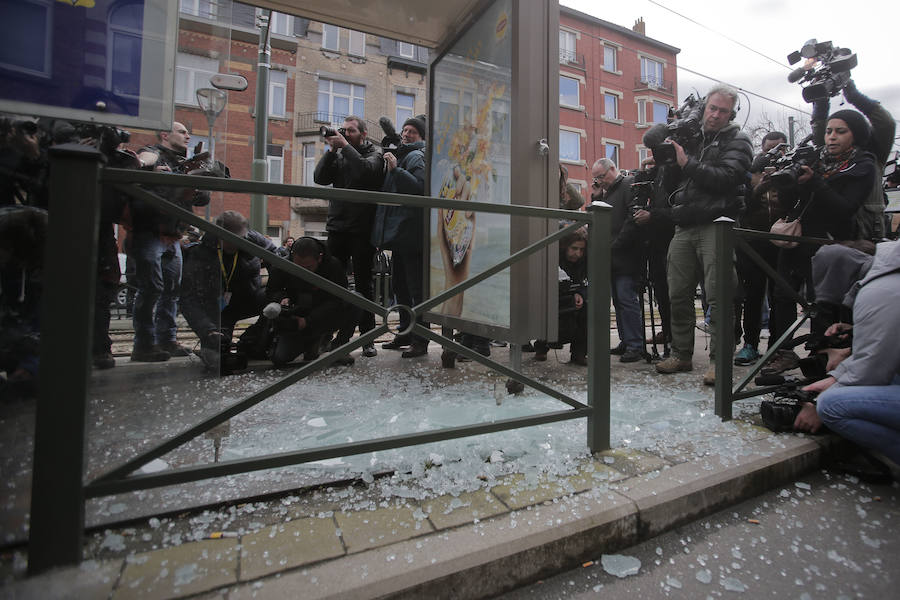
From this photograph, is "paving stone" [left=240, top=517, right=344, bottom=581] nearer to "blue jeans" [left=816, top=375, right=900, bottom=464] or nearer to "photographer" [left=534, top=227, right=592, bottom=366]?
"blue jeans" [left=816, top=375, right=900, bottom=464]

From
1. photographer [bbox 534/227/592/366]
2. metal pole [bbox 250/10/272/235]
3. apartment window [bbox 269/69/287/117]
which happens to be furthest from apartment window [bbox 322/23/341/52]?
photographer [bbox 534/227/592/366]

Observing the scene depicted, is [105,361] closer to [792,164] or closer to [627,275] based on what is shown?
[627,275]

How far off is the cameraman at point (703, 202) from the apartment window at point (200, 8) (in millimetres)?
2913

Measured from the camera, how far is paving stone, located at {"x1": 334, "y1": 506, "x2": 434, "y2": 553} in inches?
51.8

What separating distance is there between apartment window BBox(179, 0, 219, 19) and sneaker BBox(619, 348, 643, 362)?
362 centimetres

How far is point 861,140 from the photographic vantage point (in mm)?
3141

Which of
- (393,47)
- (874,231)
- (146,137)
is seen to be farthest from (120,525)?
(393,47)

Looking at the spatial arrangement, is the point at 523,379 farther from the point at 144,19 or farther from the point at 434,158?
the point at 434,158

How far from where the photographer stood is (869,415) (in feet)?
6.26

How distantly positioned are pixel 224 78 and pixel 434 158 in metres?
1.73

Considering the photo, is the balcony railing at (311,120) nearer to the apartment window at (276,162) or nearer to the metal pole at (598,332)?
the apartment window at (276,162)

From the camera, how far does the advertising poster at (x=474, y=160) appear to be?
2723 mm

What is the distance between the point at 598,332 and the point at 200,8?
7.47ft

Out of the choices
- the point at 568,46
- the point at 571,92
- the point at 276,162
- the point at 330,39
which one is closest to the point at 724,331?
the point at 276,162
